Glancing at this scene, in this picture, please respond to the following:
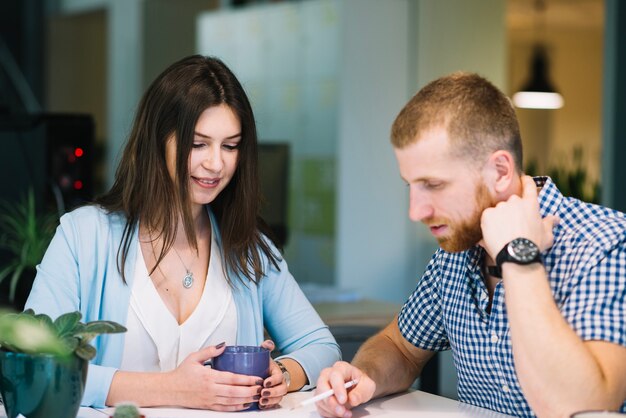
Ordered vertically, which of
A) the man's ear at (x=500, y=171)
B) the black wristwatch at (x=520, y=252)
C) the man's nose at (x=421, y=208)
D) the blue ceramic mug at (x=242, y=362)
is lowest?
the blue ceramic mug at (x=242, y=362)

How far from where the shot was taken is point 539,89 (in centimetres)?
916

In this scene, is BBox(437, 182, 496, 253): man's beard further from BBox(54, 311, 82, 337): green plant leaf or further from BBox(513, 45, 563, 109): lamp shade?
BBox(513, 45, 563, 109): lamp shade

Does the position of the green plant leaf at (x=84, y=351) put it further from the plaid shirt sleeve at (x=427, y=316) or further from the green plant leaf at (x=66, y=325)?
the plaid shirt sleeve at (x=427, y=316)

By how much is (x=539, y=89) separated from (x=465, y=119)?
7.70 meters

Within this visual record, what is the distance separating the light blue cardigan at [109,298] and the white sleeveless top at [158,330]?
0.03 m

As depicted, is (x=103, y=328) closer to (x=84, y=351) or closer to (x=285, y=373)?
(x=84, y=351)

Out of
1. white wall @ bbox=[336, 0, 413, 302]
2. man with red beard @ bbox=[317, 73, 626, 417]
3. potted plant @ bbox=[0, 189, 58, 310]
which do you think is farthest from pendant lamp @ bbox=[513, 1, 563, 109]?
man with red beard @ bbox=[317, 73, 626, 417]

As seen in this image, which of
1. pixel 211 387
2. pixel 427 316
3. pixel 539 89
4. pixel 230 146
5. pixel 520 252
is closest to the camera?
pixel 520 252

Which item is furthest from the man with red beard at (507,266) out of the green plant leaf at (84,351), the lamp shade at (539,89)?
the lamp shade at (539,89)

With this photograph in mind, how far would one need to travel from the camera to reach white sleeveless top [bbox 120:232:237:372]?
2.17 m

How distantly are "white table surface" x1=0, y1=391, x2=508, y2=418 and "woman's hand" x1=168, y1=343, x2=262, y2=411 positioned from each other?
17mm

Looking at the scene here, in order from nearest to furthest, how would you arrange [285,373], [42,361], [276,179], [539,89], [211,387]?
1. [42,361]
2. [211,387]
3. [285,373]
4. [276,179]
5. [539,89]

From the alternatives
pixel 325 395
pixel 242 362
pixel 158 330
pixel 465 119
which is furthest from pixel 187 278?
pixel 465 119

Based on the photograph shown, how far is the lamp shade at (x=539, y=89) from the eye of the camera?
30.0 ft
